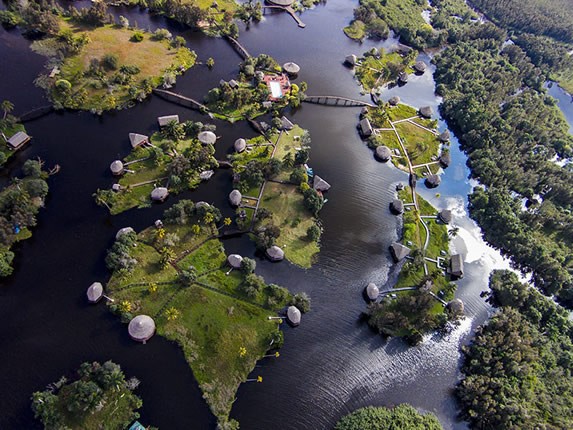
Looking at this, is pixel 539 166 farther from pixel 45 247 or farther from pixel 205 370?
pixel 45 247

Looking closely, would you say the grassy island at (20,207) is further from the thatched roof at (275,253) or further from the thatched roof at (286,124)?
the thatched roof at (286,124)

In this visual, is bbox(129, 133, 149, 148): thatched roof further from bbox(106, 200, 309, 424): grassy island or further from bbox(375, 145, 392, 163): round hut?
bbox(375, 145, 392, 163): round hut

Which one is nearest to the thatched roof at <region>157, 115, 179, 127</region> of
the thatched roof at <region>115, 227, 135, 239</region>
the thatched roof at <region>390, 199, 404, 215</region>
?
the thatched roof at <region>115, 227, 135, 239</region>

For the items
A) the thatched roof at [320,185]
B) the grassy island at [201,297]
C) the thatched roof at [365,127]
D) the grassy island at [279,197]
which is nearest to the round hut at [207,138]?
the grassy island at [279,197]

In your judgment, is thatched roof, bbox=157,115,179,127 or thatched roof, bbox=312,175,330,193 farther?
thatched roof, bbox=157,115,179,127

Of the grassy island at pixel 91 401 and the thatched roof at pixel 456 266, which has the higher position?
the thatched roof at pixel 456 266

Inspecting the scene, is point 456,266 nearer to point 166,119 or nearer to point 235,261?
point 235,261

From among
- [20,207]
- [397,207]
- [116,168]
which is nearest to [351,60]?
[397,207]
